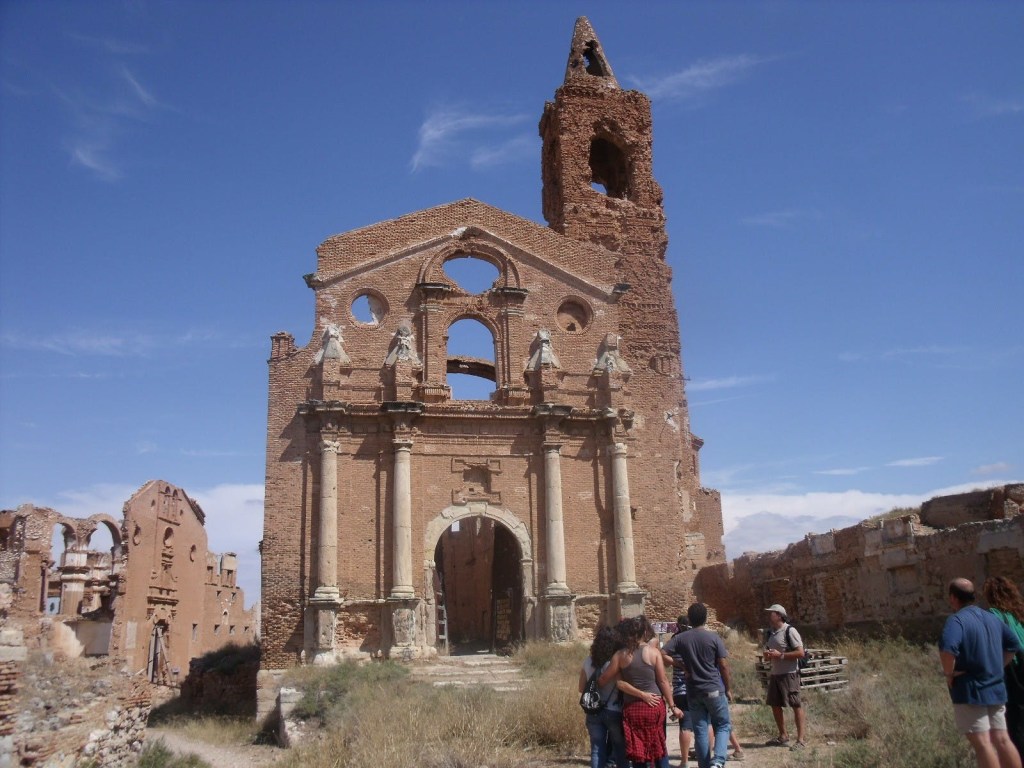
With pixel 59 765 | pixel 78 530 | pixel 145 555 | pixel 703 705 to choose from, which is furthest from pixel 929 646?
pixel 78 530

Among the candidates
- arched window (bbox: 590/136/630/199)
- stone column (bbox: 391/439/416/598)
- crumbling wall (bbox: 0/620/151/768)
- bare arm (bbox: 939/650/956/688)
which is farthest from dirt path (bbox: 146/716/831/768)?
arched window (bbox: 590/136/630/199)

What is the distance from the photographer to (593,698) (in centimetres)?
685

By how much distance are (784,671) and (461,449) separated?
1058 cm

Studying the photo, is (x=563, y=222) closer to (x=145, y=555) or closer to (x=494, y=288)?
(x=494, y=288)

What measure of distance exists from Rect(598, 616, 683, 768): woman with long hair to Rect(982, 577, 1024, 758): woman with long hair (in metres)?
2.28

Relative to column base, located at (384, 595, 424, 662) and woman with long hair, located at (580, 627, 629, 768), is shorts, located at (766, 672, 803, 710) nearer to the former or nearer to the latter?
woman with long hair, located at (580, 627, 629, 768)

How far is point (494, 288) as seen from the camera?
785 inches

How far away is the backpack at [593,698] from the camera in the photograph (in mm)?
6840

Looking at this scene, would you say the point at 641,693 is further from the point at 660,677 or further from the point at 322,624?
the point at 322,624

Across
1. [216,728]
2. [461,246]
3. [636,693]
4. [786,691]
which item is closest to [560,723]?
[786,691]

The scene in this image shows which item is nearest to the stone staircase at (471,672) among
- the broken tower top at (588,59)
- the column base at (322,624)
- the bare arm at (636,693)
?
the column base at (322,624)

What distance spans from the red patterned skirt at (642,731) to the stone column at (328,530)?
11.2 m

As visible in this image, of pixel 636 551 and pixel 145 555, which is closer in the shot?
pixel 636 551

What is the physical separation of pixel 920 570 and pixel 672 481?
5.69 m
